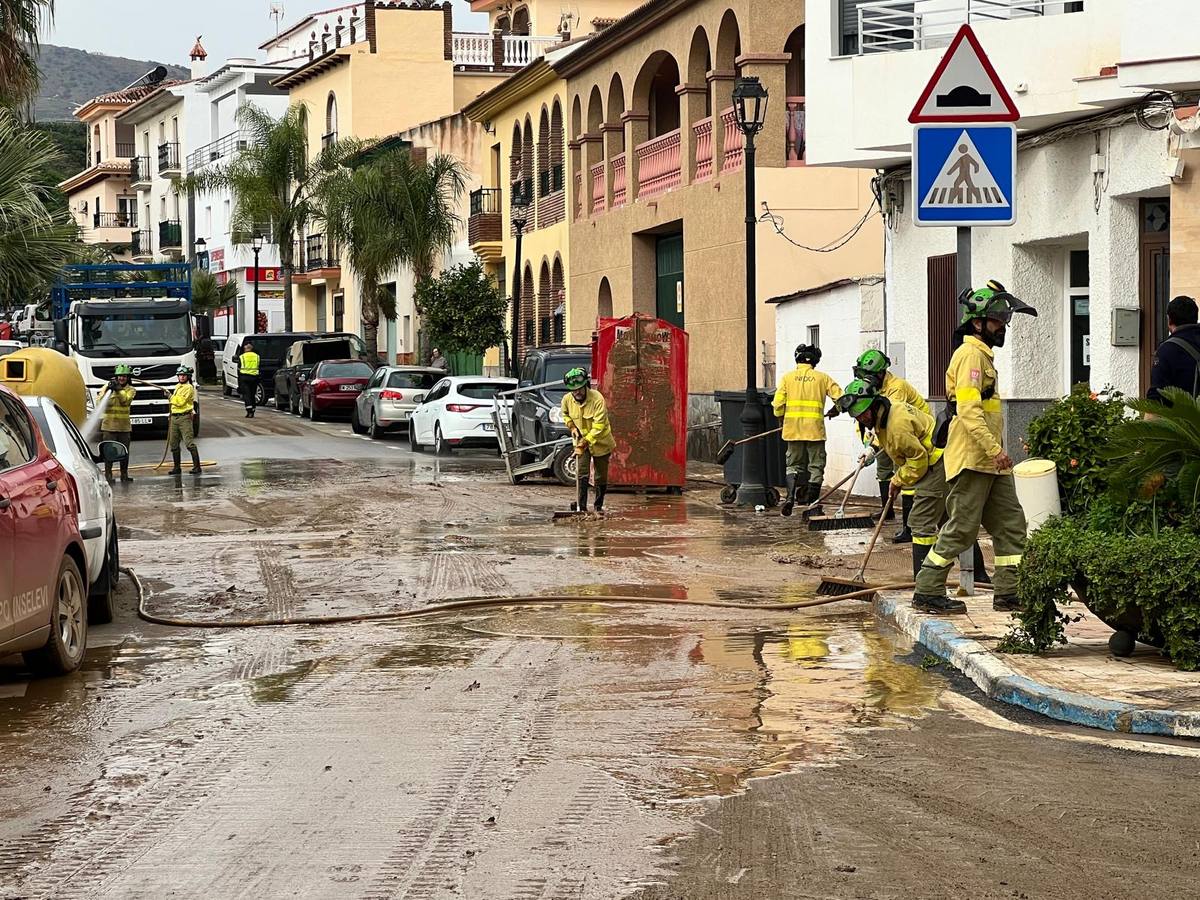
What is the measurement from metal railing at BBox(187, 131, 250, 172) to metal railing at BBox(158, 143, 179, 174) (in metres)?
2.38

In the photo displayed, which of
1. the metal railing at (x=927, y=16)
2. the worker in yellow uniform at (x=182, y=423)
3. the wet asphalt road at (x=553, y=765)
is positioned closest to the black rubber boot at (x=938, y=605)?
the wet asphalt road at (x=553, y=765)

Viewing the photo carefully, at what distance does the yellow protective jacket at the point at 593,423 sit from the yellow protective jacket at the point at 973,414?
829 cm

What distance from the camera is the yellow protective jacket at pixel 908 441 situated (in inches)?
438

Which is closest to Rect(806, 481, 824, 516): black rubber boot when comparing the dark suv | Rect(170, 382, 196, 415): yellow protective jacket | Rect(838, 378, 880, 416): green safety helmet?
the dark suv

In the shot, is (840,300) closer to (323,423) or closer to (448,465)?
(448,465)

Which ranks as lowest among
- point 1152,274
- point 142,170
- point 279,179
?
point 1152,274

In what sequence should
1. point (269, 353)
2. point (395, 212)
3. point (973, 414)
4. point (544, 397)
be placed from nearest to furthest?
point (973, 414), point (544, 397), point (395, 212), point (269, 353)

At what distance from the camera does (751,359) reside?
20.3 metres

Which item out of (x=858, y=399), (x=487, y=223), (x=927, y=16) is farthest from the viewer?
(x=487, y=223)

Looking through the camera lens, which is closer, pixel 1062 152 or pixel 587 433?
pixel 1062 152

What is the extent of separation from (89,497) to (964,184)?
18.9ft

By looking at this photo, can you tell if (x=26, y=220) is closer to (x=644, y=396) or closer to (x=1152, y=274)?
(x=644, y=396)

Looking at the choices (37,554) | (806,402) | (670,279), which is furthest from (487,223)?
(37,554)

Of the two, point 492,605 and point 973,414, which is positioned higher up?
point 973,414
